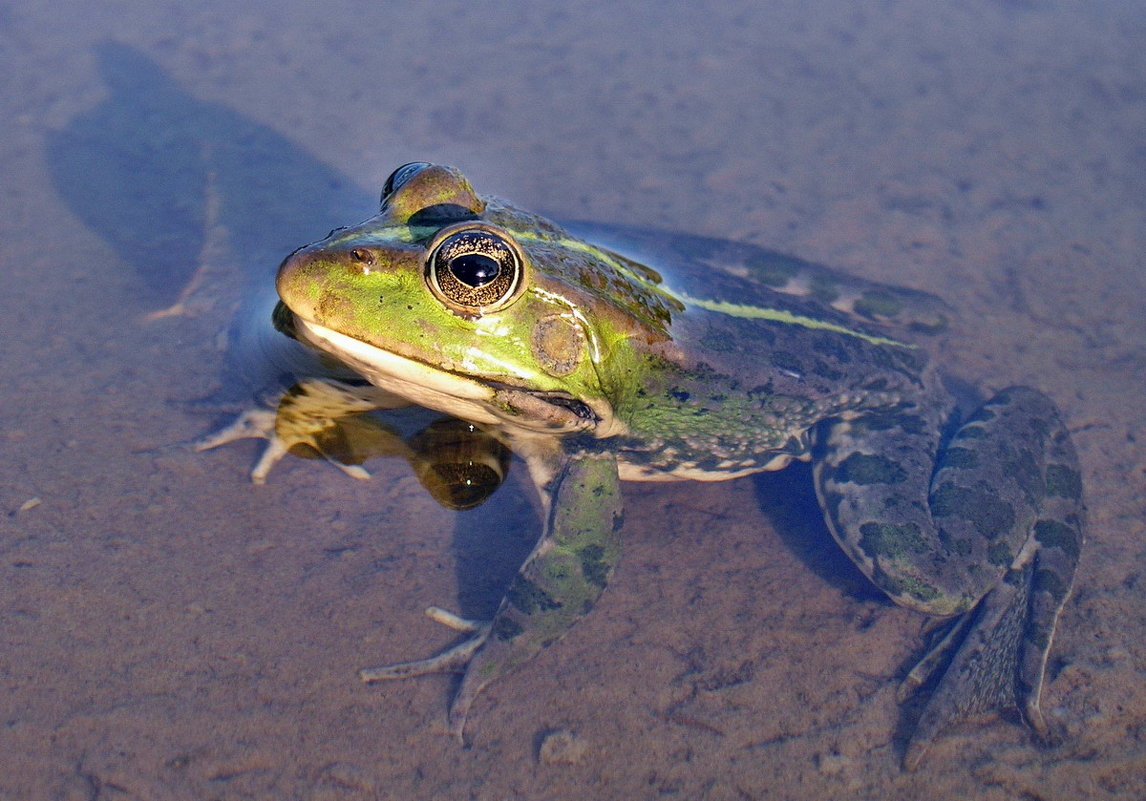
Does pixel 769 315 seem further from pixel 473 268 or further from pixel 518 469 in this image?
pixel 473 268

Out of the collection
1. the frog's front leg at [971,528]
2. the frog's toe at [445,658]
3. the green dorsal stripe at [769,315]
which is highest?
the green dorsal stripe at [769,315]

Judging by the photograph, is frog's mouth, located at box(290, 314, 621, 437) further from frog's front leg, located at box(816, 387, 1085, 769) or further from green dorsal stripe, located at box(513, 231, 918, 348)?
frog's front leg, located at box(816, 387, 1085, 769)

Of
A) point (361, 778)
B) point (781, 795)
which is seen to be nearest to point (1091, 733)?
point (781, 795)

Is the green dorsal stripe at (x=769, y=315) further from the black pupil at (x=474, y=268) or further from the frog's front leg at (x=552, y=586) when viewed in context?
the black pupil at (x=474, y=268)

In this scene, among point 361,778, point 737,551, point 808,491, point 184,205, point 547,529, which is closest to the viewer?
point 361,778

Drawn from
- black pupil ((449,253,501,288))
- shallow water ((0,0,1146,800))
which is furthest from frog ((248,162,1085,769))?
shallow water ((0,0,1146,800))

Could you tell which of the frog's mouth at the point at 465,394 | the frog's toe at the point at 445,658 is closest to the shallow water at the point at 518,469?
the frog's toe at the point at 445,658

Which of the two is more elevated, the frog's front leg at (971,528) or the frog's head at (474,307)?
the frog's head at (474,307)

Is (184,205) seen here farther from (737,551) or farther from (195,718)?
(737,551)
